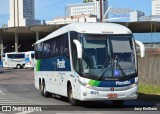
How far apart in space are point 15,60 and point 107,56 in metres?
61.9

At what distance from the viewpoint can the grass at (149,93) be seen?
18906 millimetres

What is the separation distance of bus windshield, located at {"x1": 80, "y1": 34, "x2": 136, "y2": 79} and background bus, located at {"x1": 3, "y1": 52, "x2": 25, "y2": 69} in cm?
5999

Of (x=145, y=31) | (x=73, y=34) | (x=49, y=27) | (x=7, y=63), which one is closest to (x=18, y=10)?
(x=49, y=27)

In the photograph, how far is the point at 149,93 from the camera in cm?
2162

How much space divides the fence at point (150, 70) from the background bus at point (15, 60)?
163 feet

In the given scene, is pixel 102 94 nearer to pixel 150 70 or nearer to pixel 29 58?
pixel 150 70

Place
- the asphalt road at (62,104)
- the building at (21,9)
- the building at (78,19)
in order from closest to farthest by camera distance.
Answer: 1. the asphalt road at (62,104)
2. the building at (78,19)
3. the building at (21,9)

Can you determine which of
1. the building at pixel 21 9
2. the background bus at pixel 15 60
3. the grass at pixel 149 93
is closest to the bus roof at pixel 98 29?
the grass at pixel 149 93

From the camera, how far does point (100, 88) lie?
14648mm

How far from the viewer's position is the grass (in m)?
18.9

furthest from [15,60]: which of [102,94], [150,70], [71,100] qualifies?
[102,94]

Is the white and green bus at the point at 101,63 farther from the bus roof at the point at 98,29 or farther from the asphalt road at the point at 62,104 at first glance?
the asphalt road at the point at 62,104

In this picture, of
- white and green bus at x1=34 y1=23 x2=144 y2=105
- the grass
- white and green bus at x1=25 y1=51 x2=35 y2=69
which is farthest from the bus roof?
white and green bus at x1=25 y1=51 x2=35 y2=69

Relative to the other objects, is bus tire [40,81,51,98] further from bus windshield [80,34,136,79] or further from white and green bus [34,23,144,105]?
bus windshield [80,34,136,79]
